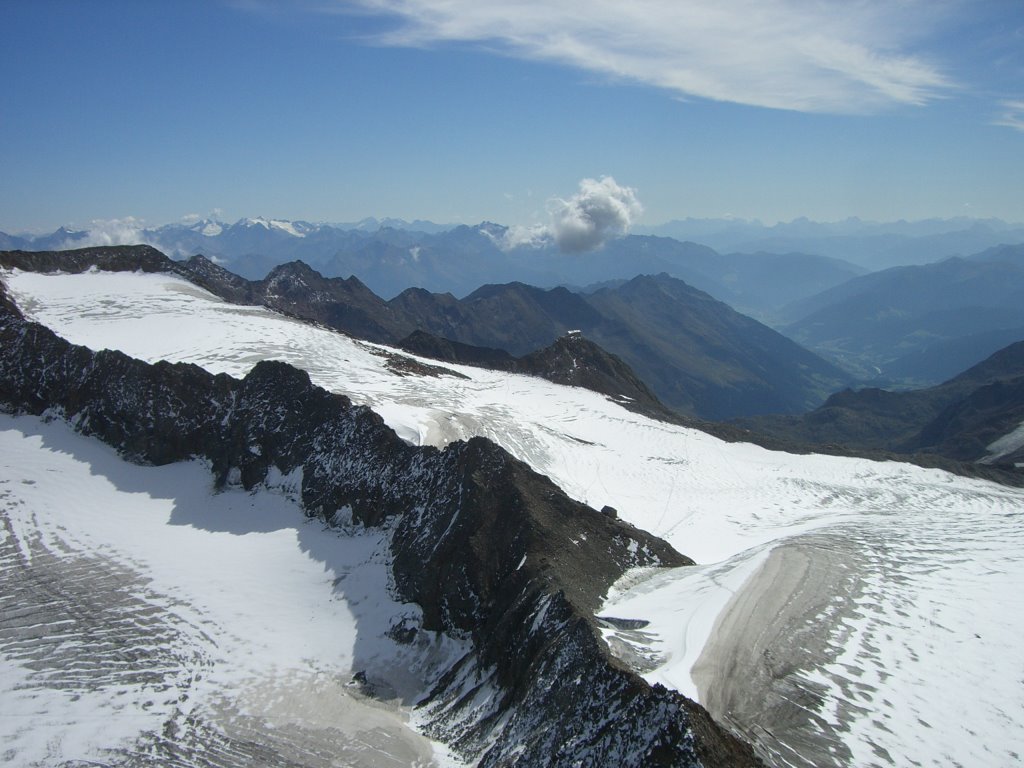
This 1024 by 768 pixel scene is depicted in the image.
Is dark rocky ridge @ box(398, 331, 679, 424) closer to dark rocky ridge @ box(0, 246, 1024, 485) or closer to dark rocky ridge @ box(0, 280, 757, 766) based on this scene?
dark rocky ridge @ box(0, 246, 1024, 485)

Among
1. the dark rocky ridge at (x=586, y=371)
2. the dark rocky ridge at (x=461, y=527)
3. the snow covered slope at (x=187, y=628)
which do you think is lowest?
the snow covered slope at (x=187, y=628)

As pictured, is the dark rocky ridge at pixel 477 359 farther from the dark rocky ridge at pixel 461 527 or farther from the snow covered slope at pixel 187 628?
the snow covered slope at pixel 187 628

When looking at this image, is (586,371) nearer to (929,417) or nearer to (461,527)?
(461,527)

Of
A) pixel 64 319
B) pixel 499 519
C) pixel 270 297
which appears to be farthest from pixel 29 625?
pixel 270 297

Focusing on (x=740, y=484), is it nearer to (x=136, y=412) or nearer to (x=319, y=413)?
(x=319, y=413)

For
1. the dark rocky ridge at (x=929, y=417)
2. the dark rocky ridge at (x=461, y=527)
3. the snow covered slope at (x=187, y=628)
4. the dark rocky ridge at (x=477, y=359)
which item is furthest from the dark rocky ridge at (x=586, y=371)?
the dark rocky ridge at (x=929, y=417)

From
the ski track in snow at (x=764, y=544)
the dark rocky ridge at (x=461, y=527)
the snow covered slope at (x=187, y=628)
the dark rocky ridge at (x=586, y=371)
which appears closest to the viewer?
the dark rocky ridge at (x=461, y=527)
